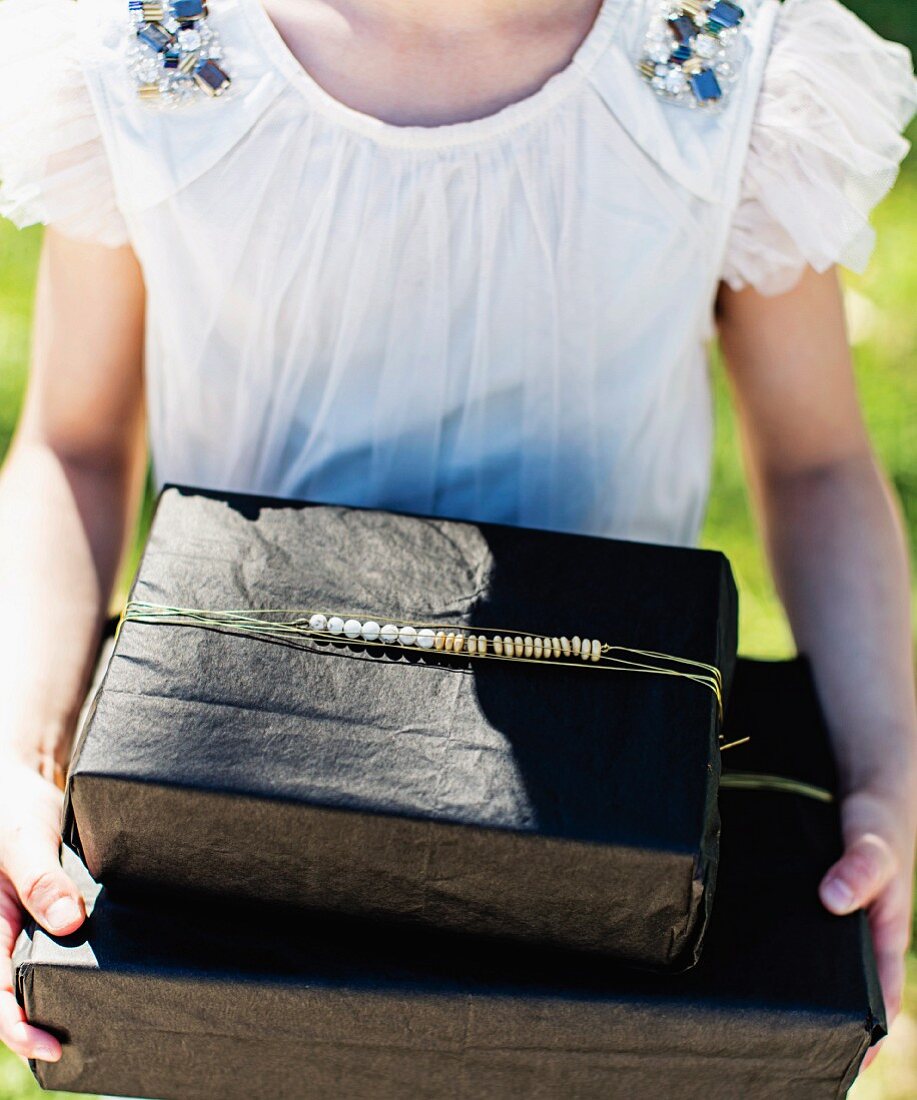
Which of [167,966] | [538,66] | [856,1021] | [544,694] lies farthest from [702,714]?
[538,66]

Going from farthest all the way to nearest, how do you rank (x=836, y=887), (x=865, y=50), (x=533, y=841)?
(x=865, y=50) < (x=836, y=887) < (x=533, y=841)

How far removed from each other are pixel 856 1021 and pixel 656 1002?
5.0 inches

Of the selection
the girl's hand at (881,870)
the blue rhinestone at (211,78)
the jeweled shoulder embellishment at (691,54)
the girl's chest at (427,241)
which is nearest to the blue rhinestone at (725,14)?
the jeweled shoulder embellishment at (691,54)

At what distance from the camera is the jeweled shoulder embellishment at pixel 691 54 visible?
87cm

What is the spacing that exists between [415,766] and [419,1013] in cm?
16

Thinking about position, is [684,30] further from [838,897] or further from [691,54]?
[838,897]

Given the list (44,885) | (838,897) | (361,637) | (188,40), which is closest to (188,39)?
(188,40)

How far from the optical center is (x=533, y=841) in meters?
0.66

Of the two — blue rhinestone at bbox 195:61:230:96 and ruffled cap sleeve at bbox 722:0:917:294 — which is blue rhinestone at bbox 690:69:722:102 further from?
blue rhinestone at bbox 195:61:230:96

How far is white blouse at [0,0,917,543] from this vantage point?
0.86 metres

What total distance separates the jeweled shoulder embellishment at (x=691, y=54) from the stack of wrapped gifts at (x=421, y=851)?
348 millimetres

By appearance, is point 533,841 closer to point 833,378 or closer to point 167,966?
point 167,966

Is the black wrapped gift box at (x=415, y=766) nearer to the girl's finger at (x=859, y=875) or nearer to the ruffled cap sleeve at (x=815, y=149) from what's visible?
the girl's finger at (x=859, y=875)

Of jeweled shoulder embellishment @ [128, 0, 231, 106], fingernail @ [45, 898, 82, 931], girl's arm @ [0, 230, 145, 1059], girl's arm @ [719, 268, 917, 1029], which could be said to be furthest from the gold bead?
fingernail @ [45, 898, 82, 931]
